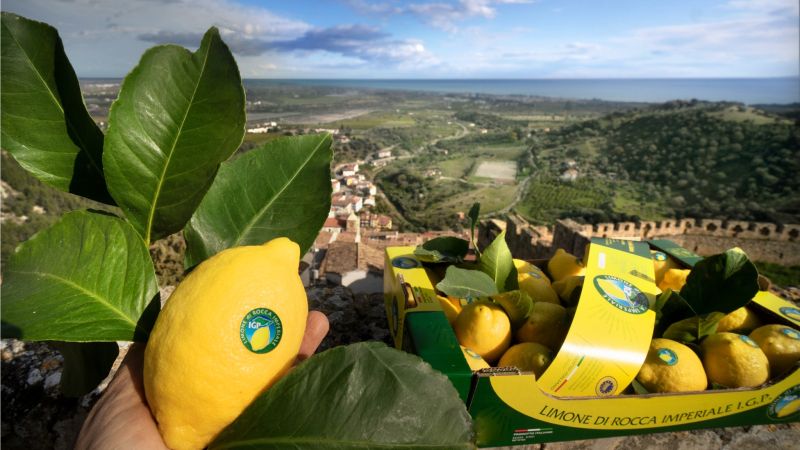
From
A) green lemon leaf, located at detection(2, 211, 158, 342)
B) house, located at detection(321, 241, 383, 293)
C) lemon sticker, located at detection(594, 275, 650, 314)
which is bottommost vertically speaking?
house, located at detection(321, 241, 383, 293)

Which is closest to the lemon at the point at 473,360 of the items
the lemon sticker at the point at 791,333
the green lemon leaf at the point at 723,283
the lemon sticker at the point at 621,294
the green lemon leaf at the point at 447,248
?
the lemon sticker at the point at 621,294

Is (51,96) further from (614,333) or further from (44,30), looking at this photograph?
(614,333)

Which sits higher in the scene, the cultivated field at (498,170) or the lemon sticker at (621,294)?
the lemon sticker at (621,294)

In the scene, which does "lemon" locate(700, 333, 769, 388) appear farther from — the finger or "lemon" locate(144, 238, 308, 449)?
"lemon" locate(144, 238, 308, 449)

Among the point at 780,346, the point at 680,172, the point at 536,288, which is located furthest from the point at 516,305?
the point at 680,172

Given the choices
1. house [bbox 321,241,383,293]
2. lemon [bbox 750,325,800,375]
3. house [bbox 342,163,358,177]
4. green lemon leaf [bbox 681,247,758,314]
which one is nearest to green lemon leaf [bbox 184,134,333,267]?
green lemon leaf [bbox 681,247,758,314]

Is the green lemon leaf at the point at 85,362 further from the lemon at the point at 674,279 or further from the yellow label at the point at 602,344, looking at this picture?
the lemon at the point at 674,279
